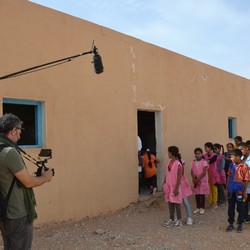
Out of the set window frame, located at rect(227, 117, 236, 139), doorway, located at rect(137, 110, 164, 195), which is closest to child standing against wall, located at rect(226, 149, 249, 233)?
doorway, located at rect(137, 110, 164, 195)

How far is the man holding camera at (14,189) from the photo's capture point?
2937 mm

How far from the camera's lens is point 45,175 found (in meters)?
3.14

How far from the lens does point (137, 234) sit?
19.2 ft

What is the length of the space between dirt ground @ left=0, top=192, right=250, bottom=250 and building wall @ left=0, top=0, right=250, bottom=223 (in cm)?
29

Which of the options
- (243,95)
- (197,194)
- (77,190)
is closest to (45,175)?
(77,190)

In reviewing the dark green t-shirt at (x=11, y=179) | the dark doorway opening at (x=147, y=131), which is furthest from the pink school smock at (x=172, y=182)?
the dark green t-shirt at (x=11, y=179)

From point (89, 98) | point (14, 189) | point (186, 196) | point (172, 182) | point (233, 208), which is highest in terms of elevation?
point (89, 98)

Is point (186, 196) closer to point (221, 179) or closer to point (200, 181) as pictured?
point (200, 181)

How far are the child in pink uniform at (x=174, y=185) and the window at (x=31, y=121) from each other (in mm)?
→ 2123

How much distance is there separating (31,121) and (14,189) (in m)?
3.21

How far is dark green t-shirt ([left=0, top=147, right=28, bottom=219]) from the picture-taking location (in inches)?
115

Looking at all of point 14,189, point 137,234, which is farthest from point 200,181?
point 14,189

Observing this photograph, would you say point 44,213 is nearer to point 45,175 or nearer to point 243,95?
point 45,175

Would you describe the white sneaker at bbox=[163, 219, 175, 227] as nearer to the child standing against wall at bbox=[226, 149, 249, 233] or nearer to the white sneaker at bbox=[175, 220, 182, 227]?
the white sneaker at bbox=[175, 220, 182, 227]
